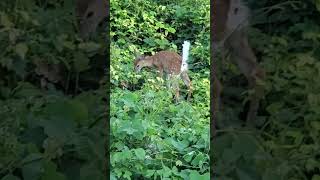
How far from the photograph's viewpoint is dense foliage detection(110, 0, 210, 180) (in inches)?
72.3

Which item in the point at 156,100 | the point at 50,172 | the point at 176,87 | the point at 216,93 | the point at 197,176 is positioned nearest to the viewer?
the point at 50,172

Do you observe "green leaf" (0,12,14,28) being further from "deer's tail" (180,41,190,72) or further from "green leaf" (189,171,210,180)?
"deer's tail" (180,41,190,72)

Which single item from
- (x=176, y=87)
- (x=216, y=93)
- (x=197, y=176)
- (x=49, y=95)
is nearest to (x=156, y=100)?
(x=176, y=87)

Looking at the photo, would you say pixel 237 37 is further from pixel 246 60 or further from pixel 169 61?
pixel 169 61

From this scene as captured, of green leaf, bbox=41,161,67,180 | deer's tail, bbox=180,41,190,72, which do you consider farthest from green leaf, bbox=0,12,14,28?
deer's tail, bbox=180,41,190,72

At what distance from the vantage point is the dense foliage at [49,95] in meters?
1.39

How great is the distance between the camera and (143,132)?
1896mm

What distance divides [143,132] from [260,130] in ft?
1.70

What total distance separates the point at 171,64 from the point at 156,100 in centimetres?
22

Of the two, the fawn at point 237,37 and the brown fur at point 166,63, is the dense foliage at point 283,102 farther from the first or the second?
the brown fur at point 166,63

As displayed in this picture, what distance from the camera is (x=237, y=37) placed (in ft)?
4.83

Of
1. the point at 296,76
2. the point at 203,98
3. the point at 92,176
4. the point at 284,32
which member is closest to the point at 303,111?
the point at 296,76

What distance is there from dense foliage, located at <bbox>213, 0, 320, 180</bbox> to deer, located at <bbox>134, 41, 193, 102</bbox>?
80 cm

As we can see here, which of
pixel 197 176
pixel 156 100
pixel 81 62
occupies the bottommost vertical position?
pixel 197 176
